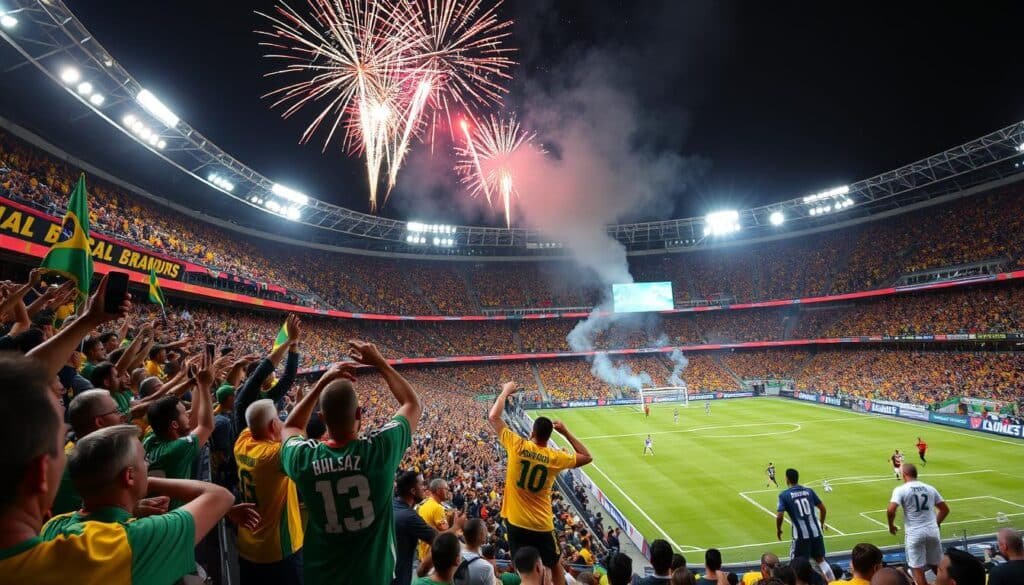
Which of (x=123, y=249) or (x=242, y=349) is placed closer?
(x=123, y=249)

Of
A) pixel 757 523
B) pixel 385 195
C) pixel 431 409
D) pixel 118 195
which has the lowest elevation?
pixel 757 523

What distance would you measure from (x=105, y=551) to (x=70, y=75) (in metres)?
26.0

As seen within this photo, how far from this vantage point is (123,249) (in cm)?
A: 2044

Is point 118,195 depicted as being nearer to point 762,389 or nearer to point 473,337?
point 473,337

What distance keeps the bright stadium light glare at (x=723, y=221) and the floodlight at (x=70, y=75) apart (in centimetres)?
5477

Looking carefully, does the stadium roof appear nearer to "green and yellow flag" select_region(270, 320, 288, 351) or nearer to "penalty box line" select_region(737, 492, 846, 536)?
"green and yellow flag" select_region(270, 320, 288, 351)

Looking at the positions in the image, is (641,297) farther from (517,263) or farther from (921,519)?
(921,519)

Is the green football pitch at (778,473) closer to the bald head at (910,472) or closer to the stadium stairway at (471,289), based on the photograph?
the bald head at (910,472)

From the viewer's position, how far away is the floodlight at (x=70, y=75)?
19.6 meters

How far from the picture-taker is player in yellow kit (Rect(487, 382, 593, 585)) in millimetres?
5652

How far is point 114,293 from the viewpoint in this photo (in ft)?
8.25

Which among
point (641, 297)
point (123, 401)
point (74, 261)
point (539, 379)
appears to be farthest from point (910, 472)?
point (641, 297)

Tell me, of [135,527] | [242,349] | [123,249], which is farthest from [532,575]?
[242,349]

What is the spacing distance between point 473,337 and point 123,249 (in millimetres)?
37574
